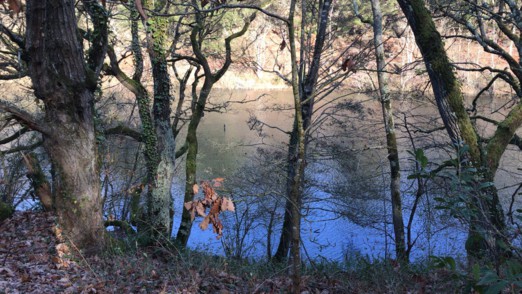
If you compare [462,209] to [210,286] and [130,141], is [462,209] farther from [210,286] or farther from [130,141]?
[130,141]

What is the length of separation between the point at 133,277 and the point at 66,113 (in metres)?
2.29

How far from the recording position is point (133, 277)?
4812 mm

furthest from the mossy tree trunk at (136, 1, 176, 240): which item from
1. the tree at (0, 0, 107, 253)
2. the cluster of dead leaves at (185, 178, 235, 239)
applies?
the cluster of dead leaves at (185, 178, 235, 239)

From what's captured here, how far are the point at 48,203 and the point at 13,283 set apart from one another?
5.07 metres

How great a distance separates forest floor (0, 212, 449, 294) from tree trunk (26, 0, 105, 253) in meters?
0.38

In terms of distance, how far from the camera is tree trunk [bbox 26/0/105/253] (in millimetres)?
5332

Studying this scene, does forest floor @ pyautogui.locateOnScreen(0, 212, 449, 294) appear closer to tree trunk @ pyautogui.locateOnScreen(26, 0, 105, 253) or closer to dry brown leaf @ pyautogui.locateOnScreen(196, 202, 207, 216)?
tree trunk @ pyautogui.locateOnScreen(26, 0, 105, 253)

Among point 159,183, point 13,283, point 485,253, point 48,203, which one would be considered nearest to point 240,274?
point 13,283

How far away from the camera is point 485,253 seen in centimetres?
561

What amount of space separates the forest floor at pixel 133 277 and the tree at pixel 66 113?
1.30 feet

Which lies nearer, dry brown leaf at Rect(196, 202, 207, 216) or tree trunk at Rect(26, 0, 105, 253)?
dry brown leaf at Rect(196, 202, 207, 216)

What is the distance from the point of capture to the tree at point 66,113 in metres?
5.32

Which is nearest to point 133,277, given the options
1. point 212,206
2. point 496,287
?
point 212,206

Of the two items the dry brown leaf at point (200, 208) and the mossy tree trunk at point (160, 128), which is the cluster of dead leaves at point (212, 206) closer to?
the dry brown leaf at point (200, 208)
